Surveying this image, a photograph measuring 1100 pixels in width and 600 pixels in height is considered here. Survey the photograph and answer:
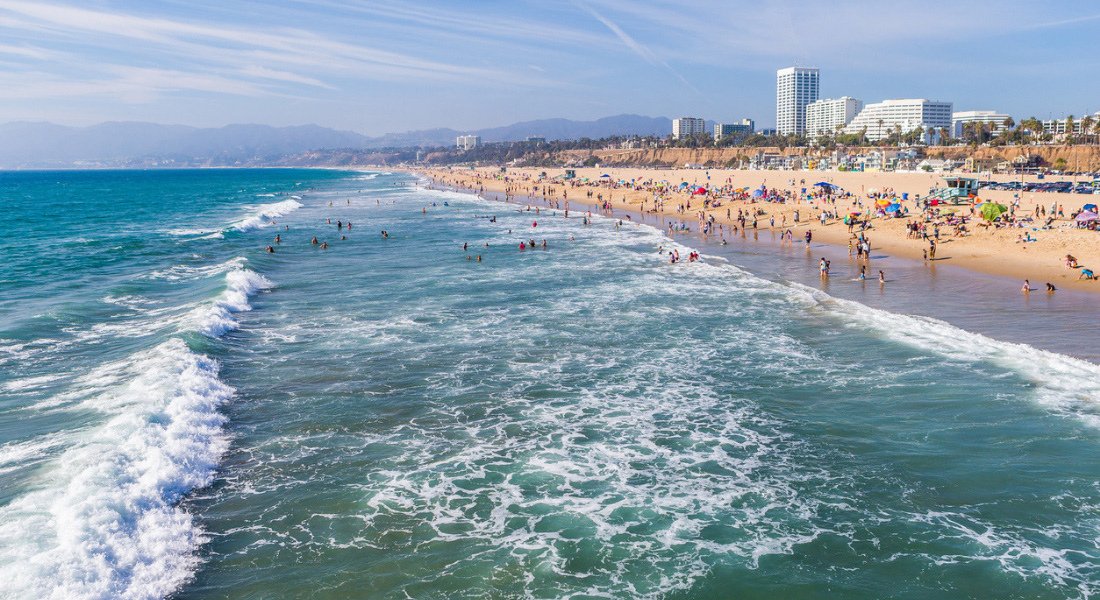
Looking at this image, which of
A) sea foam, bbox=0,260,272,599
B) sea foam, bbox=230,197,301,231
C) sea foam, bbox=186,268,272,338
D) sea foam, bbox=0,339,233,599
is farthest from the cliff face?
sea foam, bbox=0,339,233,599

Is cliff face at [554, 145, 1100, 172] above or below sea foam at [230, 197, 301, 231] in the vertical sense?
above

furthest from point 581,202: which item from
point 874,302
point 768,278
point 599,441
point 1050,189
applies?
point 599,441

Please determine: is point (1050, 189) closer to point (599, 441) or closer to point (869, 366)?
point (869, 366)

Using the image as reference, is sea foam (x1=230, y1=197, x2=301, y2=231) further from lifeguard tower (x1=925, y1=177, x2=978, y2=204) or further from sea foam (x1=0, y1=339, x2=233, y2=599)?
lifeguard tower (x1=925, y1=177, x2=978, y2=204)

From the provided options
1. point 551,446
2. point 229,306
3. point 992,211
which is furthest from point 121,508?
point 992,211

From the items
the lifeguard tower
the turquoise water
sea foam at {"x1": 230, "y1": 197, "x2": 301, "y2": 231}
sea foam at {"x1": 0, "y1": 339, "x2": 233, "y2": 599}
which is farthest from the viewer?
sea foam at {"x1": 230, "y1": 197, "x2": 301, "y2": 231}
